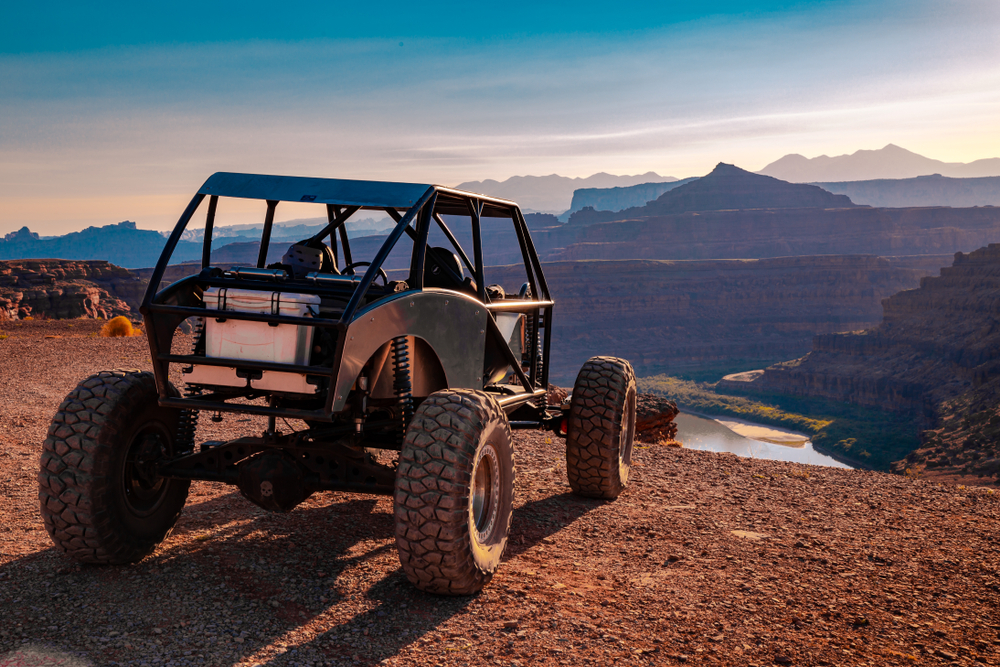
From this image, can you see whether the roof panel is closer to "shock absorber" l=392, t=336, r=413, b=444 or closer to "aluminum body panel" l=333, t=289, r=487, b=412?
"aluminum body panel" l=333, t=289, r=487, b=412

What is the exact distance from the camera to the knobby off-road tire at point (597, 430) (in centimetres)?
691

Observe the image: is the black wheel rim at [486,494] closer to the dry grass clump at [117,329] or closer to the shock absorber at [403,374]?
the shock absorber at [403,374]

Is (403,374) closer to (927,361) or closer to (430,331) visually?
(430,331)

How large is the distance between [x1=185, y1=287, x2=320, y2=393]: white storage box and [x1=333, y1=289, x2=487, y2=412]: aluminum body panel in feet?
1.03

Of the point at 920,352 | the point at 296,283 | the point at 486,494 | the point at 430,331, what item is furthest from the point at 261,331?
the point at 920,352

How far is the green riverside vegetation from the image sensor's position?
94188 millimetres

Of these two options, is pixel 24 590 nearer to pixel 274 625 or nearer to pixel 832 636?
pixel 274 625

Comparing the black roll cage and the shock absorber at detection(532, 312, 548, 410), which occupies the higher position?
the black roll cage

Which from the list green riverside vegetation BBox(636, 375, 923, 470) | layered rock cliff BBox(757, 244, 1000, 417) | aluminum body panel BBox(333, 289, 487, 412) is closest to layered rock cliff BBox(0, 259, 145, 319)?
green riverside vegetation BBox(636, 375, 923, 470)

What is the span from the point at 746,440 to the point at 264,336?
347 ft

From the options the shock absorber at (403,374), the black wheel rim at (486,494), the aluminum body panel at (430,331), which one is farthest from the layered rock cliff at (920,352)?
the shock absorber at (403,374)

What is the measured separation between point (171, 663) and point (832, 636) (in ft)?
11.8

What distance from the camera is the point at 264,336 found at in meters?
4.23

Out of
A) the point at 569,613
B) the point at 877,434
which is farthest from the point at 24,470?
the point at 877,434
